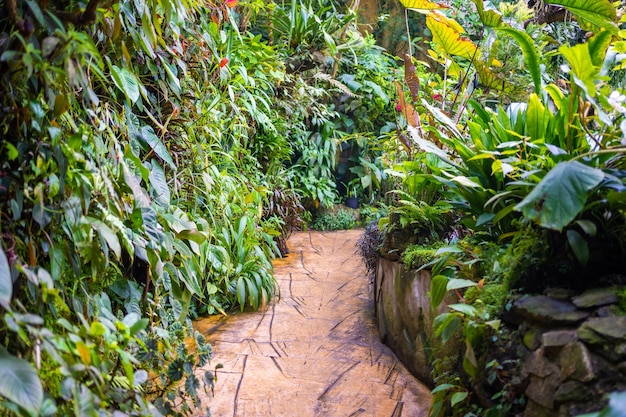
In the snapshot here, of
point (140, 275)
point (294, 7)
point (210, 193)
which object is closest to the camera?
point (140, 275)

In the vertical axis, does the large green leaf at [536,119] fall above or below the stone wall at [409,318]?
above

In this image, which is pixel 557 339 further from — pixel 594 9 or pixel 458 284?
pixel 594 9

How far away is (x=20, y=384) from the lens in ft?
3.63

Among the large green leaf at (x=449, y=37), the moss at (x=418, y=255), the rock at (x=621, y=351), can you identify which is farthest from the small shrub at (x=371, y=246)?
the rock at (x=621, y=351)

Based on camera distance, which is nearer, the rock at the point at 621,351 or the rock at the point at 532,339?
the rock at the point at 621,351

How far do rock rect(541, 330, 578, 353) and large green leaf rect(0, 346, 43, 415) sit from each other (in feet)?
4.53

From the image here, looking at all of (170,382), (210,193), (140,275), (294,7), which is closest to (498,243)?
(170,382)

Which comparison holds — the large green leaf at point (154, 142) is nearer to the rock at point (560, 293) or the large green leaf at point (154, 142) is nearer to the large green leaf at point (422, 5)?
the rock at point (560, 293)

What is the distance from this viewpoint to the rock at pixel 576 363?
1.36 meters

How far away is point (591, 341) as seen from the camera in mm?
1386

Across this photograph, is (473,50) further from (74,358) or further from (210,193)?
(74,358)

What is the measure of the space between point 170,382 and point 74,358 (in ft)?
1.84

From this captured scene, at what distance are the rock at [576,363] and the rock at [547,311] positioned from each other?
96 mm

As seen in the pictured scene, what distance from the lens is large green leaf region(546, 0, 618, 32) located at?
7.86 feet
